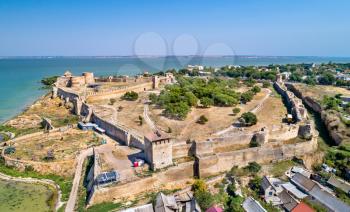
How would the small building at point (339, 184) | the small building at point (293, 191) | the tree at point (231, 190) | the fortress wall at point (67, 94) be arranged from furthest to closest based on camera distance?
Result: the fortress wall at point (67, 94) < the small building at point (339, 184) < the tree at point (231, 190) < the small building at point (293, 191)

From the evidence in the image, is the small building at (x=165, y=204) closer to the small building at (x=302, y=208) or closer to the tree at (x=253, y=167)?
the small building at (x=302, y=208)

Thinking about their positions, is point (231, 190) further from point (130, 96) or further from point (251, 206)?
point (130, 96)

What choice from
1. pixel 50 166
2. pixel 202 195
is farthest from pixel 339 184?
pixel 50 166

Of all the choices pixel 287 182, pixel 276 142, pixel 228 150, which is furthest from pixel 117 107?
pixel 287 182

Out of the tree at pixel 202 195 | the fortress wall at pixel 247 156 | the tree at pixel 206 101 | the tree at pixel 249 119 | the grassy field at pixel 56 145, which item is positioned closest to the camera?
the tree at pixel 202 195

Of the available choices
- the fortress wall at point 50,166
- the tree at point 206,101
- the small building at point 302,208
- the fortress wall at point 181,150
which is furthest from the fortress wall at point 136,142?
the tree at point 206,101

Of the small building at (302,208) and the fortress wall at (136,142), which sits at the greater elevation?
the fortress wall at (136,142)

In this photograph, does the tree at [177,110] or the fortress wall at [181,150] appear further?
the tree at [177,110]

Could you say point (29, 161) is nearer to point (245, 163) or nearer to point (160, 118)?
point (160, 118)
